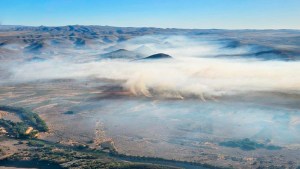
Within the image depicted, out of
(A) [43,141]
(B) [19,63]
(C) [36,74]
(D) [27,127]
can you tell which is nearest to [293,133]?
(A) [43,141]

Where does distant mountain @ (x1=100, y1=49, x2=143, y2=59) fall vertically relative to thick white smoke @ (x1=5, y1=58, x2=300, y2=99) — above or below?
above

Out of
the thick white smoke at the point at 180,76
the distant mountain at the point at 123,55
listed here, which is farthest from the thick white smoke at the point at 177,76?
the distant mountain at the point at 123,55

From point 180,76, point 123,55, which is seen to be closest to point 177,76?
point 180,76

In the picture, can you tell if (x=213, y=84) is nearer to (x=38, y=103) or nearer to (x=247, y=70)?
(x=247, y=70)

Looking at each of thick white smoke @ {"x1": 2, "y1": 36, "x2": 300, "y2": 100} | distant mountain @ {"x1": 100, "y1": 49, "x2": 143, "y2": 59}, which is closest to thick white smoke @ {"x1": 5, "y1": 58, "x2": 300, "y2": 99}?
thick white smoke @ {"x1": 2, "y1": 36, "x2": 300, "y2": 100}

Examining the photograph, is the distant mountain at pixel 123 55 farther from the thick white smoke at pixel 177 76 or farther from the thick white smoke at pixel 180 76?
the thick white smoke at pixel 180 76

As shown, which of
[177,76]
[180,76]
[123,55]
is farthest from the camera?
[123,55]

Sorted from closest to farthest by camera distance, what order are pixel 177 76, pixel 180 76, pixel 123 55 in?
pixel 177 76 → pixel 180 76 → pixel 123 55

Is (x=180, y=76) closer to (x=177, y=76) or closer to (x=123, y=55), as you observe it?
(x=177, y=76)

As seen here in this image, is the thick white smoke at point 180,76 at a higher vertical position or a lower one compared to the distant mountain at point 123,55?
lower

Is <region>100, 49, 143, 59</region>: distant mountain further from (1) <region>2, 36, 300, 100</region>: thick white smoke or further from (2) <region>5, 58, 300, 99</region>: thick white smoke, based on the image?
(2) <region>5, 58, 300, 99</region>: thick white smoke

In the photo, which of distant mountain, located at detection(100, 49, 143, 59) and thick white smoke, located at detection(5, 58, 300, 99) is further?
distant mountain, located at detection(100, 49, 143, 59)
